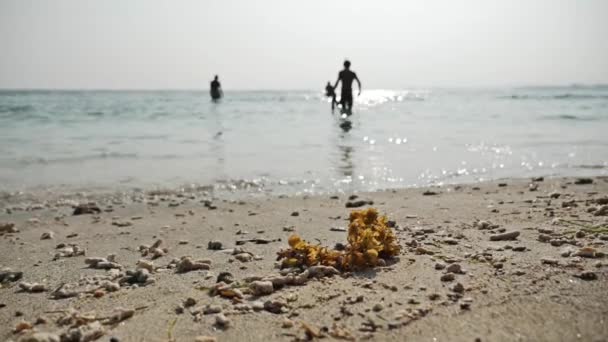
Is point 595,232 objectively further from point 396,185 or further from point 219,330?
point 396,185

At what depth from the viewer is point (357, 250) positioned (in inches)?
105

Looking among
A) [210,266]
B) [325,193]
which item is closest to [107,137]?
[325,193]

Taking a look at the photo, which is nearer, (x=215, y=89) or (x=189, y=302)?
(x=189, y=302)

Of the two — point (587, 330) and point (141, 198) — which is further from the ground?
point (587, 330)

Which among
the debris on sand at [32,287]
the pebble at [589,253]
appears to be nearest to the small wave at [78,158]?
the debris on sand at [32,287]

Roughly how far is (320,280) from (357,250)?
0.32 m

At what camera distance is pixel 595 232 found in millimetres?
3098

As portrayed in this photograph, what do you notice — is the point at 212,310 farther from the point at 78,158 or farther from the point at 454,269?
the point at 78,158

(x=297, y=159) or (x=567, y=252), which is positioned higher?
(x=567, y=252)

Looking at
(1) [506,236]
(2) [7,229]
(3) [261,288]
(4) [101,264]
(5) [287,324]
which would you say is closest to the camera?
(5) [287,324]

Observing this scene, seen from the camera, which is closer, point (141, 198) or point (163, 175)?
point (141, 198)

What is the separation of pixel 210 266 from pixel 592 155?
25.7 feet

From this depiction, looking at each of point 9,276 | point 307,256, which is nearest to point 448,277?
point 307,256

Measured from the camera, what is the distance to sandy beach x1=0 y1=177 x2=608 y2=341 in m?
1.95
